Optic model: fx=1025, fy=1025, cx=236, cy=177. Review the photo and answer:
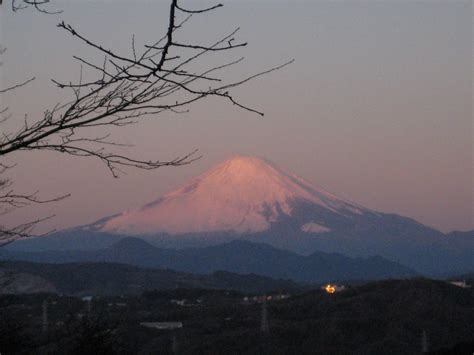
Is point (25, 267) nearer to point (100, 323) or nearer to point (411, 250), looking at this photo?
point (100, 323)

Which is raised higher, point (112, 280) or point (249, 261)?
point (249, 261)

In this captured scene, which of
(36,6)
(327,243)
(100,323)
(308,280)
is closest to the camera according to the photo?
(36,6)

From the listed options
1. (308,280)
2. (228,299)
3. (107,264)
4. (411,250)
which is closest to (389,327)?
(228,299)

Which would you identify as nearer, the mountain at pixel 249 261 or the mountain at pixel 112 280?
the mountain at pixel 112 280

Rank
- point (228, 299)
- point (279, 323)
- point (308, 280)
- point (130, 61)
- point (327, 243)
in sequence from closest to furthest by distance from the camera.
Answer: point (130, 61), point (279, 323), point (228, 299), point (308, 280), point (327, 243)

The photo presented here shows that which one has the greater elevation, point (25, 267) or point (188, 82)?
point (25, 267)
